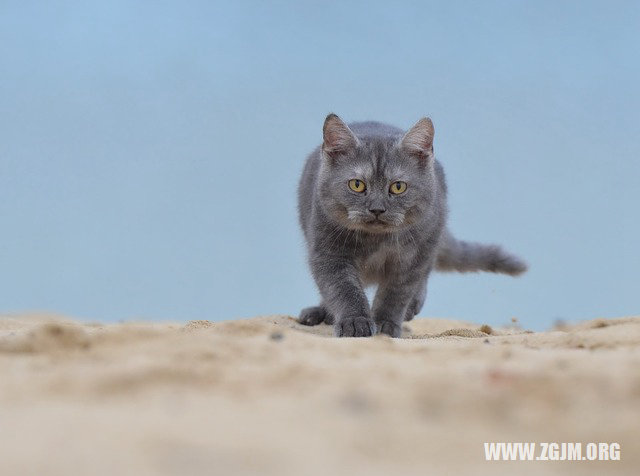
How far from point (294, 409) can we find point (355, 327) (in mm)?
2887

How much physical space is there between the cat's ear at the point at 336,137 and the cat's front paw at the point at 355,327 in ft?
3.88

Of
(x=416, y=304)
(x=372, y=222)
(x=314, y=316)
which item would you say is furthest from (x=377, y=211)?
(x=416, y=304)

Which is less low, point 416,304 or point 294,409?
point 416,304

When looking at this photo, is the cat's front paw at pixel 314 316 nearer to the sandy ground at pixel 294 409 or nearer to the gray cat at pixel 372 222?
the gray cat at pixel 372 222

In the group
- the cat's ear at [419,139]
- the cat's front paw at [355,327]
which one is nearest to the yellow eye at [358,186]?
the cat's ear at [419,139]

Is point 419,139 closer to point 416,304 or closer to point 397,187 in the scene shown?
point 397,187

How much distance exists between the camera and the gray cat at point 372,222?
5160mm

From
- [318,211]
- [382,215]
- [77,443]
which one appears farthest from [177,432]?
[318,211]

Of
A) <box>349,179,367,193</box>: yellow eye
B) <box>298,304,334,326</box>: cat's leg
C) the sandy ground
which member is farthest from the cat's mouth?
the sandy ground

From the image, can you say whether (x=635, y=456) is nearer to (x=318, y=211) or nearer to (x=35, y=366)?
(x=35, y=366)

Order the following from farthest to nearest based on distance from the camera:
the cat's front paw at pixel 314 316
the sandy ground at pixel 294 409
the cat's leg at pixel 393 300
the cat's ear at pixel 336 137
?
the cat's front paw at pixel 314 316, the cat's leg at pixel 393 300, the cat's ear at pixel 336 137, the sandy ground at pixel 294 409

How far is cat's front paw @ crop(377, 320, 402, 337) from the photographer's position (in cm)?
546

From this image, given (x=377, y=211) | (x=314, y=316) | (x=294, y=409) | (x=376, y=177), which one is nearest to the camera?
(x=294, y=409)

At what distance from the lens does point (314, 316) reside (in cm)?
638
